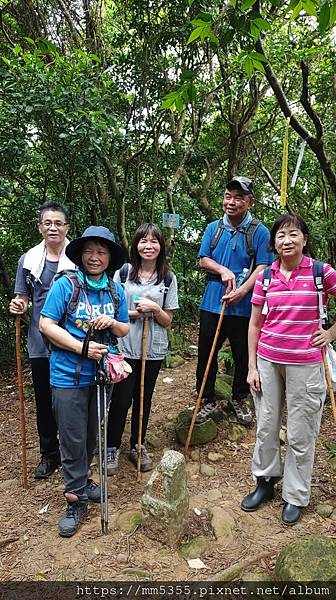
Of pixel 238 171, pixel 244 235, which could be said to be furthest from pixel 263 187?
pixel 244 235

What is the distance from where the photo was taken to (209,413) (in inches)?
175

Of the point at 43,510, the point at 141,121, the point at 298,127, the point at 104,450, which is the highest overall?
the point at 141,121

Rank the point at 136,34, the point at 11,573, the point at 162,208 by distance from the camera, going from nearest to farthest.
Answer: the point at 11,573 → the point at 136,34 → the point at 162,208

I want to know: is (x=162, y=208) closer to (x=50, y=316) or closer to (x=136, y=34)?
(x=136, y=34)

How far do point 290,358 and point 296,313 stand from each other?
32cm

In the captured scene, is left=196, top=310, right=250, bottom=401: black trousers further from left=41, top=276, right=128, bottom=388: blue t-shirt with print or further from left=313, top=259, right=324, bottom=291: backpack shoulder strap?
left=41, top=276, right=128, bottom=388: blue t-shirt with print

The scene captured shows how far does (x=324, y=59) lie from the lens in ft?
22.0

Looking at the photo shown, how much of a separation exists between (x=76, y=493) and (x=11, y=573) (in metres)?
0.62

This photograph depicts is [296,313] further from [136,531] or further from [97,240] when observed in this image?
[136,531]

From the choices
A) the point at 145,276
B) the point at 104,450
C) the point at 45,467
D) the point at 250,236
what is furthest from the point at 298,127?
the point at 45,467

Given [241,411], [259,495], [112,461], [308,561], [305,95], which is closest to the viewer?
[308,561]

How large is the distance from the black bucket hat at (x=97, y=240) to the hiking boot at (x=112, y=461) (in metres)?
1.73

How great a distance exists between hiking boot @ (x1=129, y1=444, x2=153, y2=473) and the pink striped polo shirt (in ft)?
5.40

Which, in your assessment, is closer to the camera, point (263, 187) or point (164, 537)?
point (164, 537)
